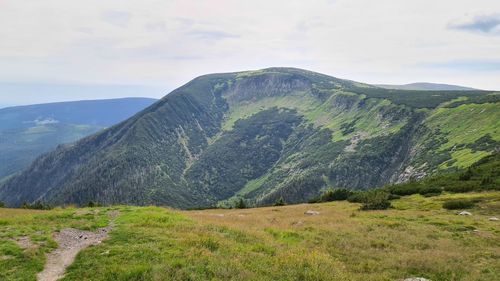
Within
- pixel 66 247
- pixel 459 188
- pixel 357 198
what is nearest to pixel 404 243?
pixel 66 247

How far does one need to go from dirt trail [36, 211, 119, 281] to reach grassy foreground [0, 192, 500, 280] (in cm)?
51

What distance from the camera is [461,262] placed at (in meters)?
18.0

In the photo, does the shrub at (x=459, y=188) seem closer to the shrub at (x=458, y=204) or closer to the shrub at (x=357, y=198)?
the shrub at (x=458, y=204)

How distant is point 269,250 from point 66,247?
12.0 metres

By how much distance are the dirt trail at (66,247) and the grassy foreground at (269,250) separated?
1.69 feet

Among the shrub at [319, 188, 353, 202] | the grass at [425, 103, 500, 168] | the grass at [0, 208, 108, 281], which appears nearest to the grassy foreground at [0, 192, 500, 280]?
the grass at [0, 208, 108, 281]

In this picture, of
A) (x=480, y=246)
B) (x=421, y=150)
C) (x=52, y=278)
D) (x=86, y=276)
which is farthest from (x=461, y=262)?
(x=421, y=150)

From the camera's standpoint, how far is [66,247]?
2080cm

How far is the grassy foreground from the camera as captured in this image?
15766 millimetres

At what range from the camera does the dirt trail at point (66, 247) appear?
16.6 metres

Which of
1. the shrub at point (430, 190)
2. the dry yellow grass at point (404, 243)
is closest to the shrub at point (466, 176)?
the shrub at point (430, 190)

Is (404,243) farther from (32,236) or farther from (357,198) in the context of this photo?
(357,198)

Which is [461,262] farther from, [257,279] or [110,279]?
[110,279]

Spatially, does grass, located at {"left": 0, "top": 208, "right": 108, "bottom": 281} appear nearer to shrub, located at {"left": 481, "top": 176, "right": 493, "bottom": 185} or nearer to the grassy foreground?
the grassy foreground
